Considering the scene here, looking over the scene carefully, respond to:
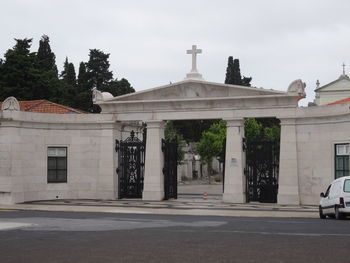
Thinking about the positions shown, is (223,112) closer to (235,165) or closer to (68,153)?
(235,165)

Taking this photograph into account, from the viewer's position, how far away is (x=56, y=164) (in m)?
30.4

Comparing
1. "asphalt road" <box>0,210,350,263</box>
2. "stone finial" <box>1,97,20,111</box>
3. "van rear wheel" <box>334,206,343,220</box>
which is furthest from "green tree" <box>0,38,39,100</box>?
"van rear wheel" <box>334,206,343,220</box>

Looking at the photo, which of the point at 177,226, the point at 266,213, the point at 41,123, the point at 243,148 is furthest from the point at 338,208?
the point at 41,123

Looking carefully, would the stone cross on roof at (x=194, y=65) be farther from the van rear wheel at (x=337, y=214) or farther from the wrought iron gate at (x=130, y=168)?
the van rear wheel at (x=337, y=214)

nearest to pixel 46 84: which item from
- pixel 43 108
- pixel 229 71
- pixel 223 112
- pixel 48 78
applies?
pixel 48 78

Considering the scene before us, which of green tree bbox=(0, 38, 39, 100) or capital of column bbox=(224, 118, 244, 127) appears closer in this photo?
capital of column bbox=(224, 118, 244, 127)

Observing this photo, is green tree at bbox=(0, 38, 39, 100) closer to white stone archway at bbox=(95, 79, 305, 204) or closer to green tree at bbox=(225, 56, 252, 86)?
green tree at bbox=(225, 56, 252, 86)

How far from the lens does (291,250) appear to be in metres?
11.4

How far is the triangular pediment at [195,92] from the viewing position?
27.6m

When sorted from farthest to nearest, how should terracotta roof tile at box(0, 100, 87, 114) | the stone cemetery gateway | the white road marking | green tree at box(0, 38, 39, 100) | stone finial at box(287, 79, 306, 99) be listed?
green tree at box(0, 38, 39, 100) < terracotta roof tile at box(0, 100, 87, 114) < the stone cemetery gateway < stone finial at box(287, 79, 306, 99) < the white road marking

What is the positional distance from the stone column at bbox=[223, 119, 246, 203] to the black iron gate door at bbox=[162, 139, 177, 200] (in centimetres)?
313

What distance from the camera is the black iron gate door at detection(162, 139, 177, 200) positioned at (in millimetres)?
A: 29609

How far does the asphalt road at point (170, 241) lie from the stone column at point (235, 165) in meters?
8.81

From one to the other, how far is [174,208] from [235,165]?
4.05 meters
